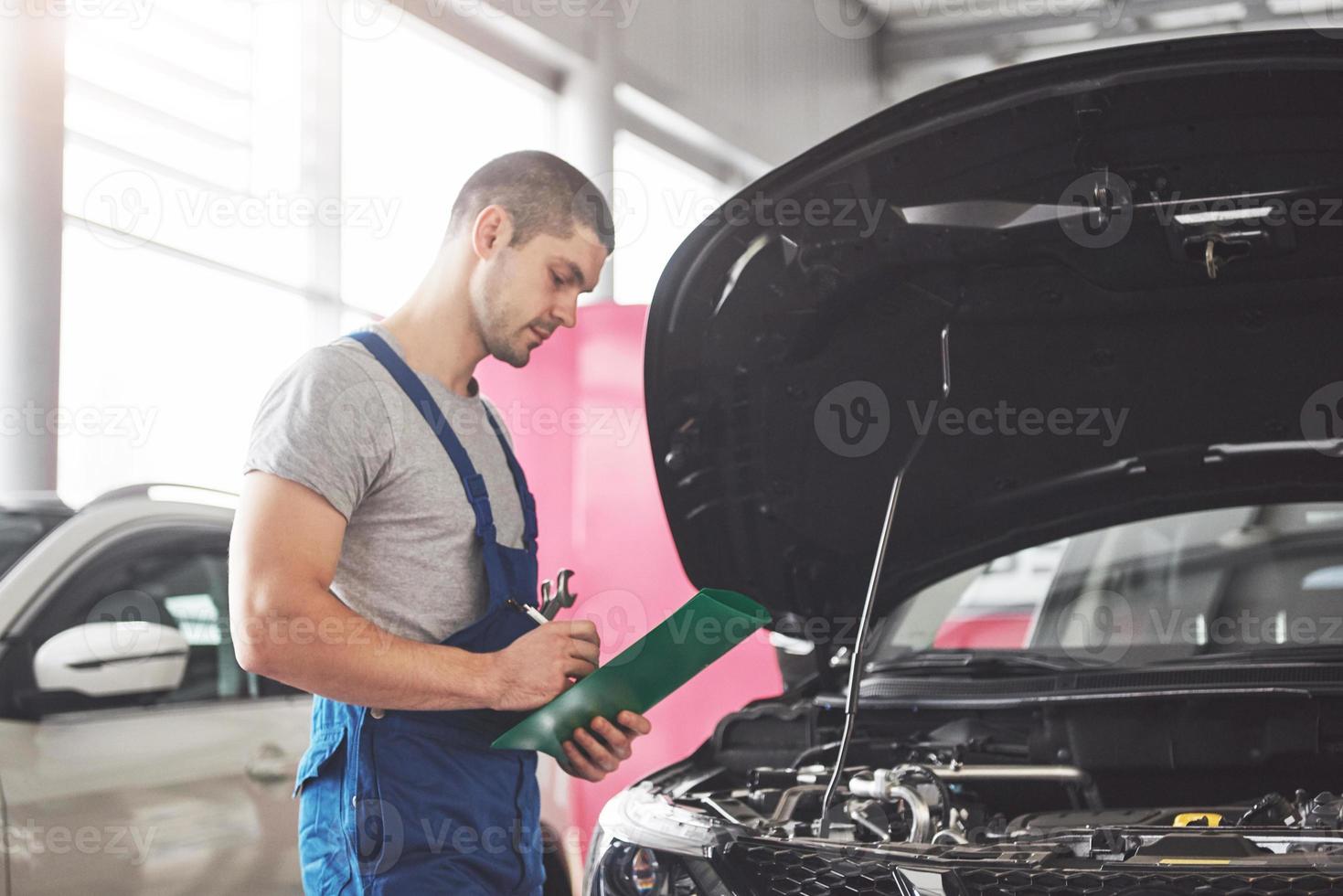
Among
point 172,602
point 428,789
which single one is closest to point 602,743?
point 428,789

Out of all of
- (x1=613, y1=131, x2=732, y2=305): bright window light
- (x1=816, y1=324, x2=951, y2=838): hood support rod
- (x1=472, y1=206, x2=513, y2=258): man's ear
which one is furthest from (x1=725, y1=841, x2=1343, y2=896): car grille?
(x1=613, y1=131, x2=732, y2=305): bright window light

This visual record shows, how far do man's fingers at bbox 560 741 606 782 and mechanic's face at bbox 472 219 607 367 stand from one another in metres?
0.53

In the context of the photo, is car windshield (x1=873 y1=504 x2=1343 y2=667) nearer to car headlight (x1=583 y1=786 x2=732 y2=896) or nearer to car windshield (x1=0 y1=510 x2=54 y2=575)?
car headlight (x1=583 y1=786 x2=732 y2=896)

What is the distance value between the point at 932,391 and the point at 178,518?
1809 mm

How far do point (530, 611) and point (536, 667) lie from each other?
132 millimetres

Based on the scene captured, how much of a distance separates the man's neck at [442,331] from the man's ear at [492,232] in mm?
50

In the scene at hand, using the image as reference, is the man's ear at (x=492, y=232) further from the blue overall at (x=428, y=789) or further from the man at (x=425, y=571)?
the blue overall at (x=428, y=789)

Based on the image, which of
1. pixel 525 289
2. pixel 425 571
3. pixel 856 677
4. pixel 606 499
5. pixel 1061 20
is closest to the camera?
pixel 425 571

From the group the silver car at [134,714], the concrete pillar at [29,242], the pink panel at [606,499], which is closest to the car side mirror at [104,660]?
the silver car at [134,714]

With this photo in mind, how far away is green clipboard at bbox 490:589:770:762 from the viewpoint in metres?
1.57

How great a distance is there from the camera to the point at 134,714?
2865 millimetres

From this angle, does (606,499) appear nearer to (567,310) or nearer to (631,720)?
(567,310)

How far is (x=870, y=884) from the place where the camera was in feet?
5.07

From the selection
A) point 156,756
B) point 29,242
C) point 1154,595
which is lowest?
point 156,756
